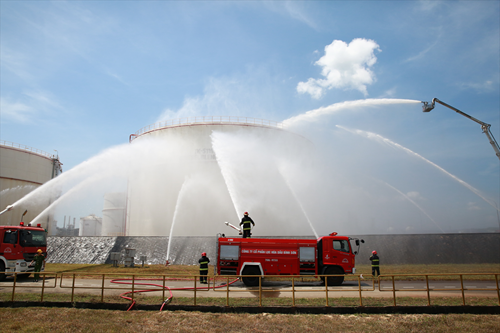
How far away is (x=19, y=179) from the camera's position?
1613 inches

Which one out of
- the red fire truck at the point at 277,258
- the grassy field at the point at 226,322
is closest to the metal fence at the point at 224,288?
the red fire truck at the point at 277,258

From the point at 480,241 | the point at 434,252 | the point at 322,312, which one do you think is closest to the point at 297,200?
the point at 434,252

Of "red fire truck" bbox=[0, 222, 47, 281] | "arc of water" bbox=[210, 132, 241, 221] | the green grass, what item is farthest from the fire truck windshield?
"arc of water" bbox=[210, 132, 241, 221]

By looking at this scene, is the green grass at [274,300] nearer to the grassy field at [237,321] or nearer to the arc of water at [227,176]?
the grassy field at [237,321]

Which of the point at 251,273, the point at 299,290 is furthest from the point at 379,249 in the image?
the point at 251,273

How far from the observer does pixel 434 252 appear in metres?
23.4

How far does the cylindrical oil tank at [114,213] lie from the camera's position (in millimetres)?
47812

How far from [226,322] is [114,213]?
139 feet

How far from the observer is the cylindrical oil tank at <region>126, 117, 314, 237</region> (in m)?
28.2

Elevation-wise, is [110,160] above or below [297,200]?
above

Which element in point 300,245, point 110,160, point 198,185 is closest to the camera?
point 300,245

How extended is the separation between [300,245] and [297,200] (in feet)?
47.1

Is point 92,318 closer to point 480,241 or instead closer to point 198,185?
point 198,185

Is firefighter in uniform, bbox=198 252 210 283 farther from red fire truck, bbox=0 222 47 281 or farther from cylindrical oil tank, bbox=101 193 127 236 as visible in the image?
cylindrical oil tank, bbox=101 193 127 236
